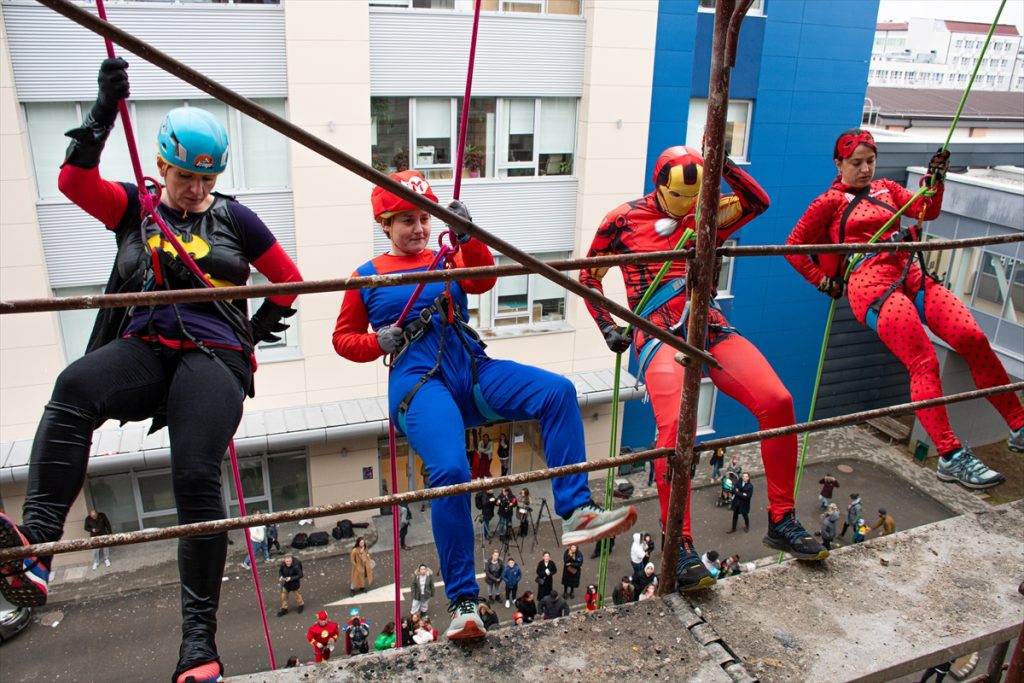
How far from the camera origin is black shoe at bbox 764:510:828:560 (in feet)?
11.9

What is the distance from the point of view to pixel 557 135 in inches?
529

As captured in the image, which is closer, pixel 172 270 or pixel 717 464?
pixel 172 270

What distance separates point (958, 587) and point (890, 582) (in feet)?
1.00

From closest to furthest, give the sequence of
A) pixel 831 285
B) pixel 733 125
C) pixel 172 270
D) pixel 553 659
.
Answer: pixel 553 659, pixel 172 270, pixel 831 285, pixel 733 125

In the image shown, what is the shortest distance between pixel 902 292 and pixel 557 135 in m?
8.92

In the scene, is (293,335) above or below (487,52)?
below

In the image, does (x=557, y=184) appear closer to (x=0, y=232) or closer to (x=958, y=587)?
(x=0, y=232)

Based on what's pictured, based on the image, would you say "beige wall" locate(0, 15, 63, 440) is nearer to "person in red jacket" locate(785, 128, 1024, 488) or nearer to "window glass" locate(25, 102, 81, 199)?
"window glass" locate(25, 102, 81, 199)

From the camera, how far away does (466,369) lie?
155 inches

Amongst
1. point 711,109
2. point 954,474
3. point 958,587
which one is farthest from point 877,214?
point 711,109

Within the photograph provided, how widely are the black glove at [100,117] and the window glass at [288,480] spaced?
1104 centimetres

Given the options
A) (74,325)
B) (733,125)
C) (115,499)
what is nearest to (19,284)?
(74,325)

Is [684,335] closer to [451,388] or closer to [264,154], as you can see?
[451,388]

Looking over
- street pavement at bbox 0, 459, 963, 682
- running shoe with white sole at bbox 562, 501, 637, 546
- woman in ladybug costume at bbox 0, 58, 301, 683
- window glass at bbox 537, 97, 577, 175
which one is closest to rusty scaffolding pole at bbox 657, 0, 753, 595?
running shoe with white sole at bbox 562, 501, 637, 546
